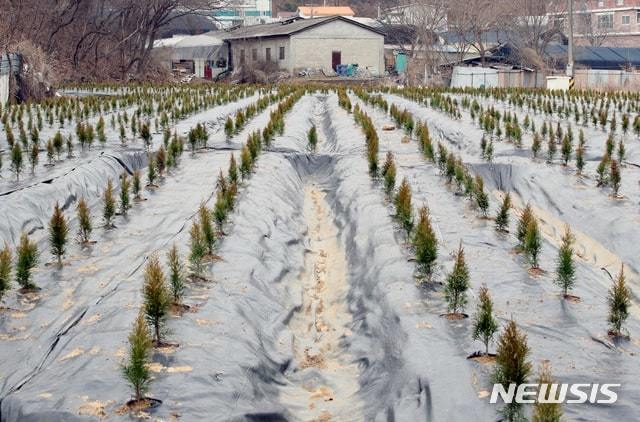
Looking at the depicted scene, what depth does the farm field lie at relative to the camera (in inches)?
192

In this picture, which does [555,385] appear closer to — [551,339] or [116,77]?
[551,339]

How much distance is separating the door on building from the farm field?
39.7 m

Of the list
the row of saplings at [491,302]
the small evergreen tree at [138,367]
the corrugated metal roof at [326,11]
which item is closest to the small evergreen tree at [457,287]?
the row of saplings at [491,302]

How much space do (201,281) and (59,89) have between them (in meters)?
30.0

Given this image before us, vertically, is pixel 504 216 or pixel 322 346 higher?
pixel 504 216

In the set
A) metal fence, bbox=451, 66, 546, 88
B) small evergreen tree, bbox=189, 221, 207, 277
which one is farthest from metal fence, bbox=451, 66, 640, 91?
small evergreen tree, bbox=189, 221, 207, 277

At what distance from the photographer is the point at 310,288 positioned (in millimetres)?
8016

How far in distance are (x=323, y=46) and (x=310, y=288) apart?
4523 cm

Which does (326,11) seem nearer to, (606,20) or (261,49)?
(261,49)

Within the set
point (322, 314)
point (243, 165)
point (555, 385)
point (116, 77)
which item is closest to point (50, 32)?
point (116, 77)

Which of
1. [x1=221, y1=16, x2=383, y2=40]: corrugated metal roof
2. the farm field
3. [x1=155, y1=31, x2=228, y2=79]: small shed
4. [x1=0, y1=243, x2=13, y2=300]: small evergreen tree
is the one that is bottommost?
the farm field

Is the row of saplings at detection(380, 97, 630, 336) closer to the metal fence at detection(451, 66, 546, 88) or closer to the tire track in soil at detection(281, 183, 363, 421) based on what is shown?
the tire track in soil at detection(281, 183, 363, 421)

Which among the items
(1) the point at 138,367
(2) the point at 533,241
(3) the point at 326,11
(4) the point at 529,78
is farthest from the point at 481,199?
(3) the point at 326,11

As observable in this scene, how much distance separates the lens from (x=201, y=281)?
271 inches
